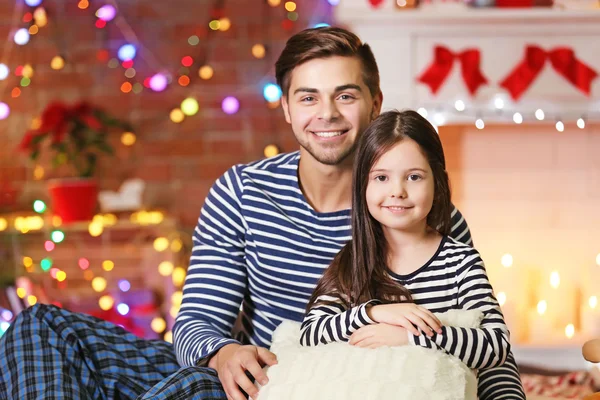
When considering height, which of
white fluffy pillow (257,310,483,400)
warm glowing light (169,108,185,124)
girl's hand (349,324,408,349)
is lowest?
white fluffy pillow (257,310,483,400)

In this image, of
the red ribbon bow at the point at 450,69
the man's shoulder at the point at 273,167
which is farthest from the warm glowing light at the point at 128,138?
the man's shoulder at the point at 273,167

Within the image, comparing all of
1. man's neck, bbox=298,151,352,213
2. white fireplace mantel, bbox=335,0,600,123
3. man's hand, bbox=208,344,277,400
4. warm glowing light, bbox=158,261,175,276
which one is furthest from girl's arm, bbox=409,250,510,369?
warm glowing light, bbox=158,261,175,276

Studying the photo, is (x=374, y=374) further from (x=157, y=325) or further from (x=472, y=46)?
A: (x=157, y=325)

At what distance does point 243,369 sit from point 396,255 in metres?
0.33

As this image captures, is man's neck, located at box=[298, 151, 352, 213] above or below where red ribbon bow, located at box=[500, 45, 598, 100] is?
below

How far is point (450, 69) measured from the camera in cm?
272

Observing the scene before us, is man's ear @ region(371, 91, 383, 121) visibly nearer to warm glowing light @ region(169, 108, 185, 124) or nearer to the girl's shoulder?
the girl's shoulder

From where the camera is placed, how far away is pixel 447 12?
268 cm

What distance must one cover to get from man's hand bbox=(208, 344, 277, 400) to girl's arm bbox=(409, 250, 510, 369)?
0.25 meters

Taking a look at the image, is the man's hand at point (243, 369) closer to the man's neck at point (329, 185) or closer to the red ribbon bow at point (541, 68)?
the man's neck at point (329, 185)

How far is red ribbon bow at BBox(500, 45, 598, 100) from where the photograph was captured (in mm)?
2693

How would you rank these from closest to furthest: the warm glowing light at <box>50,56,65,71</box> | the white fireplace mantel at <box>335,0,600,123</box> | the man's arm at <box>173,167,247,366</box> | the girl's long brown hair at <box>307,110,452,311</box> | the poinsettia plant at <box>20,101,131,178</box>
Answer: the girl's long brown hair at <box>307,110,452,311</box>
the man's arm at <box>173,167,247,366</box>
the white fireplace mantel at <box>335,0,600,123</box>
the poinsettia plant at <box>20,101,131,178</box>
the warm glowing light at <box>50,56,65,71</box>

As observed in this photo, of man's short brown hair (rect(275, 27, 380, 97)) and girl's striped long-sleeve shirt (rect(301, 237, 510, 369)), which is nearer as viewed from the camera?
girl's striped long-sleeve shirt (rect(301, 237, 510, 369))

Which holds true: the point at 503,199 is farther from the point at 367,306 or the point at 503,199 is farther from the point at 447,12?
the point at 367,306
